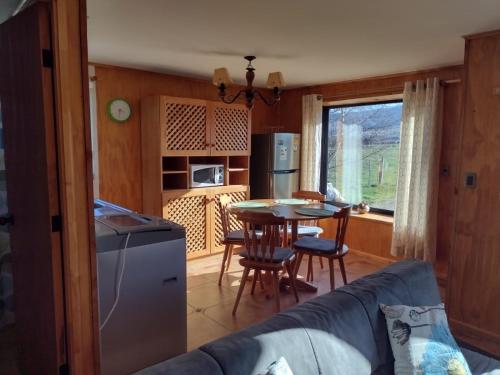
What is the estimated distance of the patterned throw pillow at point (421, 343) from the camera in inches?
55.9

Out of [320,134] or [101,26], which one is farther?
[320,134]

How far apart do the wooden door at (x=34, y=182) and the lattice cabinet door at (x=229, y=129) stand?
2547 millimetres

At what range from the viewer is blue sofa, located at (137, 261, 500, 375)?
1.12 m

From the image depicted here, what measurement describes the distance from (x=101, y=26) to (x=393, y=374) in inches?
104

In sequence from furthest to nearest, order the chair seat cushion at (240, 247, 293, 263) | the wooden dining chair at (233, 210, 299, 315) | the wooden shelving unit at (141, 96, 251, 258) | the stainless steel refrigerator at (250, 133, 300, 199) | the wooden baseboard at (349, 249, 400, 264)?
the stainless steel refrigerator at (250, 133, 300, 199) → the wooden baseboard at (349, 249, 400, 264) → the wooden shelving unit at (141, 96, 251, 258) → the chair seat cushion at (240, 247, 293, 263) → the wooden dining chair at (233, 210, 299, 315)

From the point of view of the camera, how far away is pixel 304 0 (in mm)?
2037

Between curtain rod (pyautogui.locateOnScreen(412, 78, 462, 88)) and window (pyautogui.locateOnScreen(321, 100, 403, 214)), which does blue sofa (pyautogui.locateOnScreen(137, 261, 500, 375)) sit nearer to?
curtain rod (pyautogui.locateOnScreen(412, 78, 462, 88))

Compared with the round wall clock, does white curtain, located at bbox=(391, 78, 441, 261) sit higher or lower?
lower

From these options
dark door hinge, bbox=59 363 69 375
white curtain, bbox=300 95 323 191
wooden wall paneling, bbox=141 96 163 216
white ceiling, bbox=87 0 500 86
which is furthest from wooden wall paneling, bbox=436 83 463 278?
dark door hinge, bbox=59 363 69 375

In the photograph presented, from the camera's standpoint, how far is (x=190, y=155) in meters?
4.16

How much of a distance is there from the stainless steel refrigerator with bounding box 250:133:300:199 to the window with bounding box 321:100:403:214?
0.50 metres

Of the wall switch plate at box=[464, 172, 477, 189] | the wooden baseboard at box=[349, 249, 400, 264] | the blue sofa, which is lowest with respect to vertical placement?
the wooden baseboard at box=[349, 249, 400, 264]

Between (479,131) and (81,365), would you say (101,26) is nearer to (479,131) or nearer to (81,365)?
(81,365)

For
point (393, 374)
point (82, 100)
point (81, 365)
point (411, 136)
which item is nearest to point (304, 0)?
point (82, 100)
